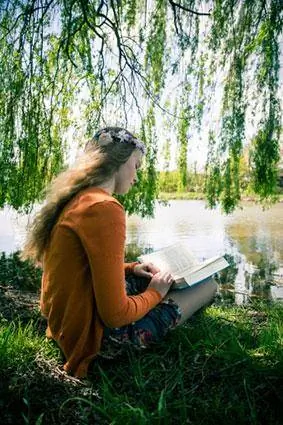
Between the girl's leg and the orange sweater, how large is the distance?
0.19 m

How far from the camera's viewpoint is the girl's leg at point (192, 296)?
6.04 ft

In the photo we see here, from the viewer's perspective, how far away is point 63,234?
1.51 metres

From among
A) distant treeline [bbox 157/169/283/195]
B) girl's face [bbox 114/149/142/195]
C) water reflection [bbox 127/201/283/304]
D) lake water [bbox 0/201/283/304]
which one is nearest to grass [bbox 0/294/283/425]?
girl's face [bbox 114/149/142/195]

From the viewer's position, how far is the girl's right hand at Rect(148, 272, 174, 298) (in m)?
1.70

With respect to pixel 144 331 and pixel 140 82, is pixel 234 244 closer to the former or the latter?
pixel 140 82

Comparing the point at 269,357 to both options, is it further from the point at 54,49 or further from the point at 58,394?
the point at 54,49

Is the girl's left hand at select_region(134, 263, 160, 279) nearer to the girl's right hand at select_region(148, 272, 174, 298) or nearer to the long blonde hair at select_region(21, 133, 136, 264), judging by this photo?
the girl's right hand at select_region(148, 272, 174, 298)

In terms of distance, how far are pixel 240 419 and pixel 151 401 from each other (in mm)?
276

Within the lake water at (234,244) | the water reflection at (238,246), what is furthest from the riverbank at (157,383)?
the water reflection at (238,246)

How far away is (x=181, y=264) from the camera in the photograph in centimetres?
201

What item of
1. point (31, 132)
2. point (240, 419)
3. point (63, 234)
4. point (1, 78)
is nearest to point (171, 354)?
point (240, 419)

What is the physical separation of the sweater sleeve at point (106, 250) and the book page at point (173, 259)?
→ 0.49m

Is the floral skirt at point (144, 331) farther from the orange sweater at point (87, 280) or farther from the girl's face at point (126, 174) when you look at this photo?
the girl's face at point (126, 174)

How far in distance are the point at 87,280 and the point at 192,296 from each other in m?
0.58
